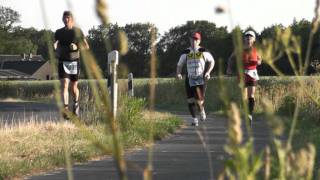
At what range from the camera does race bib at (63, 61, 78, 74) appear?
11.6 m

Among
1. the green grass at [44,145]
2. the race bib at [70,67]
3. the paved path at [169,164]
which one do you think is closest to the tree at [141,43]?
the paved path at [169,164]

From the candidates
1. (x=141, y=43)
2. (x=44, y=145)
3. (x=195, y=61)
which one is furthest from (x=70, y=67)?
(x=141, y=43)

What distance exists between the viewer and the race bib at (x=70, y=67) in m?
11.6

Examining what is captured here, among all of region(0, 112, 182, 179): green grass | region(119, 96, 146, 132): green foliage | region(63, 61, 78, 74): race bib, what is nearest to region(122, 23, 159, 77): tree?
region(0, 112, 182, 179): green grass

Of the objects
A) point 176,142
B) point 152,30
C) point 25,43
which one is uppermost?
point 25,43

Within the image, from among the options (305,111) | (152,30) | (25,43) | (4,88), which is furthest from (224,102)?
(25,43)

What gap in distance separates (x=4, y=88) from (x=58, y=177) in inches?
1970

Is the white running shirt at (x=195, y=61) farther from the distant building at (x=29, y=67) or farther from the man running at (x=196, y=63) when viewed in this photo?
the distant building at (x=29, y=67)

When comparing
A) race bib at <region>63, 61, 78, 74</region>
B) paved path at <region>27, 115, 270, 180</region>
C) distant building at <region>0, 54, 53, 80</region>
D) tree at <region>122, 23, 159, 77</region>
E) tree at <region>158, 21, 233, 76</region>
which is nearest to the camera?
tree at <region>122, 23, 159, 77</region>

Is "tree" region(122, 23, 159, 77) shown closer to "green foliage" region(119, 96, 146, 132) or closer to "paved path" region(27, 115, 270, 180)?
"paved path" region(27, 115, 270, 180)

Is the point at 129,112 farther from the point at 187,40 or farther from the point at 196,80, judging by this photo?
the point at 187,40

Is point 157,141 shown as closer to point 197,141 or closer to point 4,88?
point 197,141

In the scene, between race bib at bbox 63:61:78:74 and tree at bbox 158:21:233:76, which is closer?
tree at bbox 158:21:233:76

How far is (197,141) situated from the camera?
11.2 m
